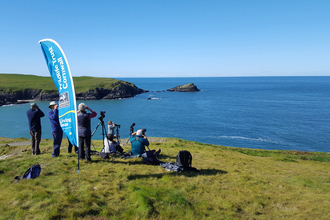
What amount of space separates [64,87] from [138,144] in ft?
18.1

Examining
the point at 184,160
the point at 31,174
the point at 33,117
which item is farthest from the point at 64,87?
the point at 184,160

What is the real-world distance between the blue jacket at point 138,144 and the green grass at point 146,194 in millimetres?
1236

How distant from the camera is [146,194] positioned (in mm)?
7320

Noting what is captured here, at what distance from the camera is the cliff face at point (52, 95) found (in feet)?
358

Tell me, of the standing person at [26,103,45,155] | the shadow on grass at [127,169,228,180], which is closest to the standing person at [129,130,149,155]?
the shadow on grass at [127,169,228,180]

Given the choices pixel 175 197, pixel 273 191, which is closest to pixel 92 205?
pixel 175 197

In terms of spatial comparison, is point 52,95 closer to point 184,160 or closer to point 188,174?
point 184,160

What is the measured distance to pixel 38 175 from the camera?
8.41 m

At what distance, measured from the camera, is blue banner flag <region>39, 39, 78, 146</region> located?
7887 mm

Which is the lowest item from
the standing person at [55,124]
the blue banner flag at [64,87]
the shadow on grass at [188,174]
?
the shadow on grass at [188,174]

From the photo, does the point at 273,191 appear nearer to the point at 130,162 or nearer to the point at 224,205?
the point at 224,205

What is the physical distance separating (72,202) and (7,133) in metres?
64.2

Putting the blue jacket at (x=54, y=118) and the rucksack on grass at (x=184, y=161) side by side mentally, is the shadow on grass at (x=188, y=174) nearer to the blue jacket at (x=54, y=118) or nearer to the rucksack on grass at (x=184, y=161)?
the rucksack on grass at (x=184, y=161)

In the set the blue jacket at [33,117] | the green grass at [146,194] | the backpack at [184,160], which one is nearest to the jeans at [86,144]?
the green grass at [146,194]
